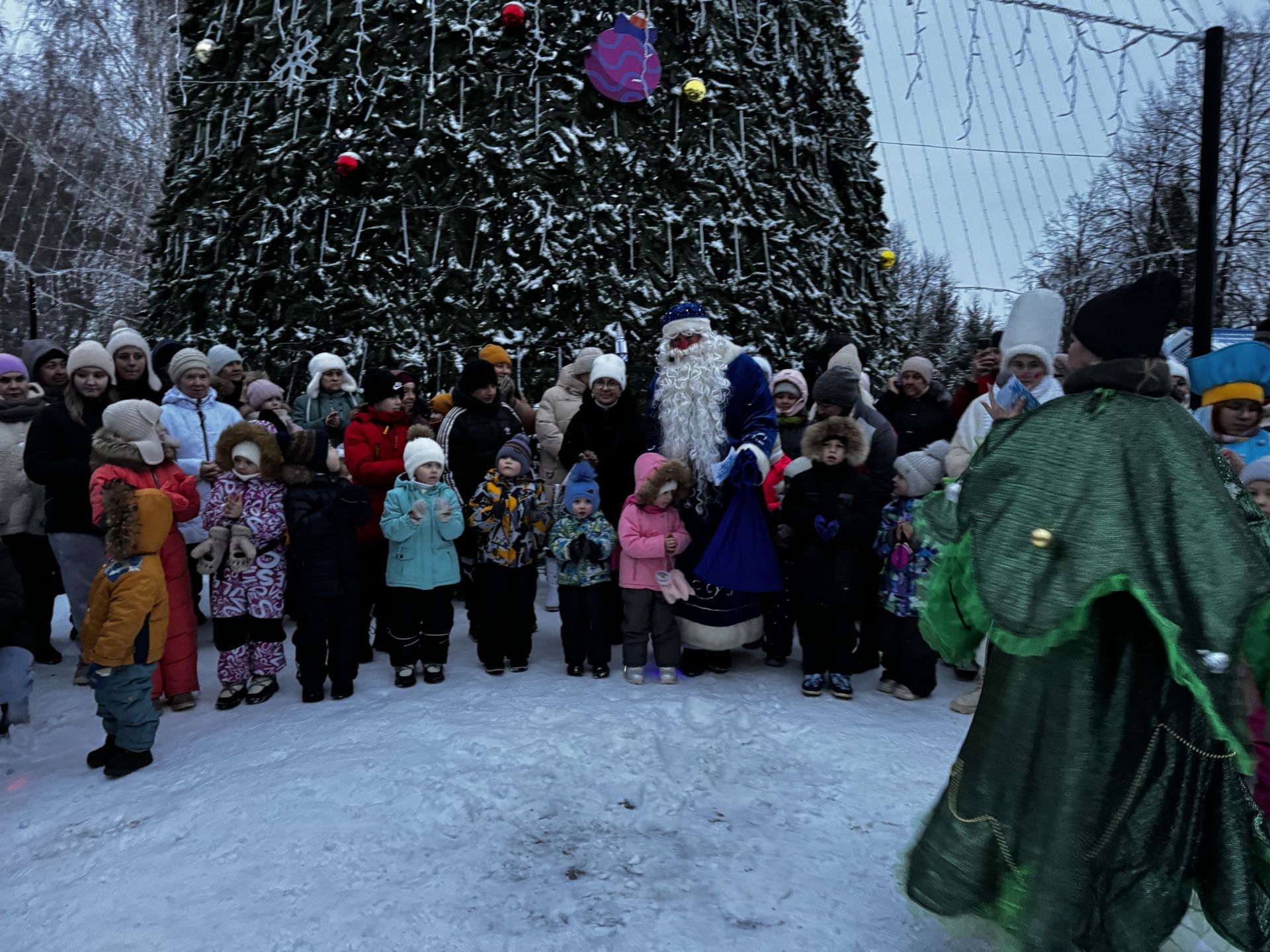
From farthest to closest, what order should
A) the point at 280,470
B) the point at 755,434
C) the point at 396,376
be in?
the point at 396,376 < the point at 755,434 < the point at 280,470

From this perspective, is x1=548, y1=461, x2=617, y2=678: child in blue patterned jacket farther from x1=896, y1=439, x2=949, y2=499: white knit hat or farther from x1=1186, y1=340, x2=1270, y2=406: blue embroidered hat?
x1=1186, y1=340, x2=1270, y2=406: blue embroidered hat

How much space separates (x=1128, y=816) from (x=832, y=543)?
2854 millimetres

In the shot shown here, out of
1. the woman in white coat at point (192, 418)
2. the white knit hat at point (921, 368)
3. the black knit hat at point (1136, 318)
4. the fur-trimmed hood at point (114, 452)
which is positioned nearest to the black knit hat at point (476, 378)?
the woman in white coat at point (192, 418)

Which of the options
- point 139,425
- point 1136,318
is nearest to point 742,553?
point 1136,318

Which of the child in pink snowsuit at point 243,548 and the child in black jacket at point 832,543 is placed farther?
the child in black jacket at point 832,543

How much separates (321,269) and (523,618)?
5.34 meters

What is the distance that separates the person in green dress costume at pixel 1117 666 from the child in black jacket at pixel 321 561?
144 inches

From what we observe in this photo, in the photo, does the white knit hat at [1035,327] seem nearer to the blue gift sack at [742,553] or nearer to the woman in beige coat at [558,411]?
the blue gift sack at [742,553]

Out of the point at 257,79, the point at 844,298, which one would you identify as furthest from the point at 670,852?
the point at 257,79

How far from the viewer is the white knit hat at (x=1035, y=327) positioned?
4066 millimetres

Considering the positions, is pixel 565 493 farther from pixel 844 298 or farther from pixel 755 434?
pixel 844 298

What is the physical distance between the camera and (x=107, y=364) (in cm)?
516

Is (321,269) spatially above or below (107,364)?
above

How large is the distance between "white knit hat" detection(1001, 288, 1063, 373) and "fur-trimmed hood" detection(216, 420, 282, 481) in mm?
4133
